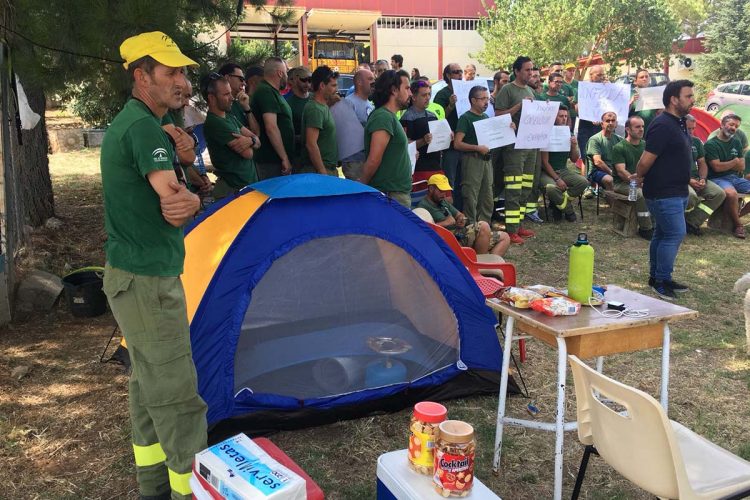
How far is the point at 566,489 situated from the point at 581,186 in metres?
5.81

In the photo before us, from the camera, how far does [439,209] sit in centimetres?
538

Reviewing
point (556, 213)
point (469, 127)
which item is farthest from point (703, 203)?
point (469, 127)

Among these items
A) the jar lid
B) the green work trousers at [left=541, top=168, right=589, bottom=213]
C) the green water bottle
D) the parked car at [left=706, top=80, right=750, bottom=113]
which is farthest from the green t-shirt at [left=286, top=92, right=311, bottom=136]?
the parked car at [left=706, top=80, right=750, bottom=113]

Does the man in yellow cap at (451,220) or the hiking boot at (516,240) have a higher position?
the man in yellow cap at (451,220)

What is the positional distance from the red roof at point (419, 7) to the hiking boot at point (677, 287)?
26520 millimetres

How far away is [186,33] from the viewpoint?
418cm

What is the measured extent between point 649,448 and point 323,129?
382cm

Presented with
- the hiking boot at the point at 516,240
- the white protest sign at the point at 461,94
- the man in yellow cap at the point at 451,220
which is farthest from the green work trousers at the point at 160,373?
the white protest sign at the point at 461,94

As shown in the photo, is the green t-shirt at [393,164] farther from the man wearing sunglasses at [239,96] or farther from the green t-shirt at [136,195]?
the green t-shirt at [136,195]

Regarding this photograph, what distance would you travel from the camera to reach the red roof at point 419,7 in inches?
1162

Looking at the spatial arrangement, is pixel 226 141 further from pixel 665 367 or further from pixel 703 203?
pixel 703 203

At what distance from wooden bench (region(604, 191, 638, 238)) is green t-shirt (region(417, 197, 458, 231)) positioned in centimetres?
308

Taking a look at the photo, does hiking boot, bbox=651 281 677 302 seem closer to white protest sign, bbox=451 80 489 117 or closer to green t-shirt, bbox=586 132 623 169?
green t-shirt, bbox=586 132 623 169

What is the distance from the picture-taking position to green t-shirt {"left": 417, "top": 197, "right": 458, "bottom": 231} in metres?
5.30
